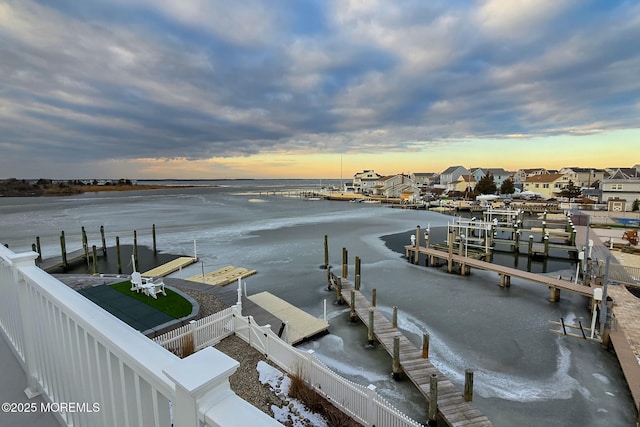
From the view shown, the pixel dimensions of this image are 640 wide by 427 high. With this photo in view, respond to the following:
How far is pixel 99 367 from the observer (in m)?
2.07

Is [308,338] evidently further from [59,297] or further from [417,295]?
[59,297]

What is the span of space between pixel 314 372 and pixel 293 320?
16.7 ft

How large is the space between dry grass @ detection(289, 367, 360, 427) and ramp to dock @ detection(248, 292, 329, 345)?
128 inches

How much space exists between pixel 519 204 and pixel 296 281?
4656 centimetres

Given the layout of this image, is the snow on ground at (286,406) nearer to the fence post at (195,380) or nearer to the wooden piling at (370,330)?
the wooden piling at (370,330)

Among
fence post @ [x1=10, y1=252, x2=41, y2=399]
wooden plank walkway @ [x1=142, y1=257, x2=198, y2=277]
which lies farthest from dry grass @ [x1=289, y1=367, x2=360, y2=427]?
wooden plank walkway @ [x1=142, y1=257, x2=198, y2=277]

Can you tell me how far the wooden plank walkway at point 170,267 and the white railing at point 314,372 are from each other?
1146 centimetres

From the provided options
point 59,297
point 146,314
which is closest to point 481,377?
point 146,314

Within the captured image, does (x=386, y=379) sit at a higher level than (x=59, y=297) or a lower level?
lower

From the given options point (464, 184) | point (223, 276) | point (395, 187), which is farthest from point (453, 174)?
point (223, 276)

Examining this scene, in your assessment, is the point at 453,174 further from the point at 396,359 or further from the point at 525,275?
the point at 396,359

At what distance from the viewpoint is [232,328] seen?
33.4ft

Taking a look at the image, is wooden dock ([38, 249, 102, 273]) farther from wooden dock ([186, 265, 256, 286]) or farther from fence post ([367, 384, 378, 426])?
fence post ([367, 384, 378, 426])

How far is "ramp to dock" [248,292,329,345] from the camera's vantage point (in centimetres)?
1175
